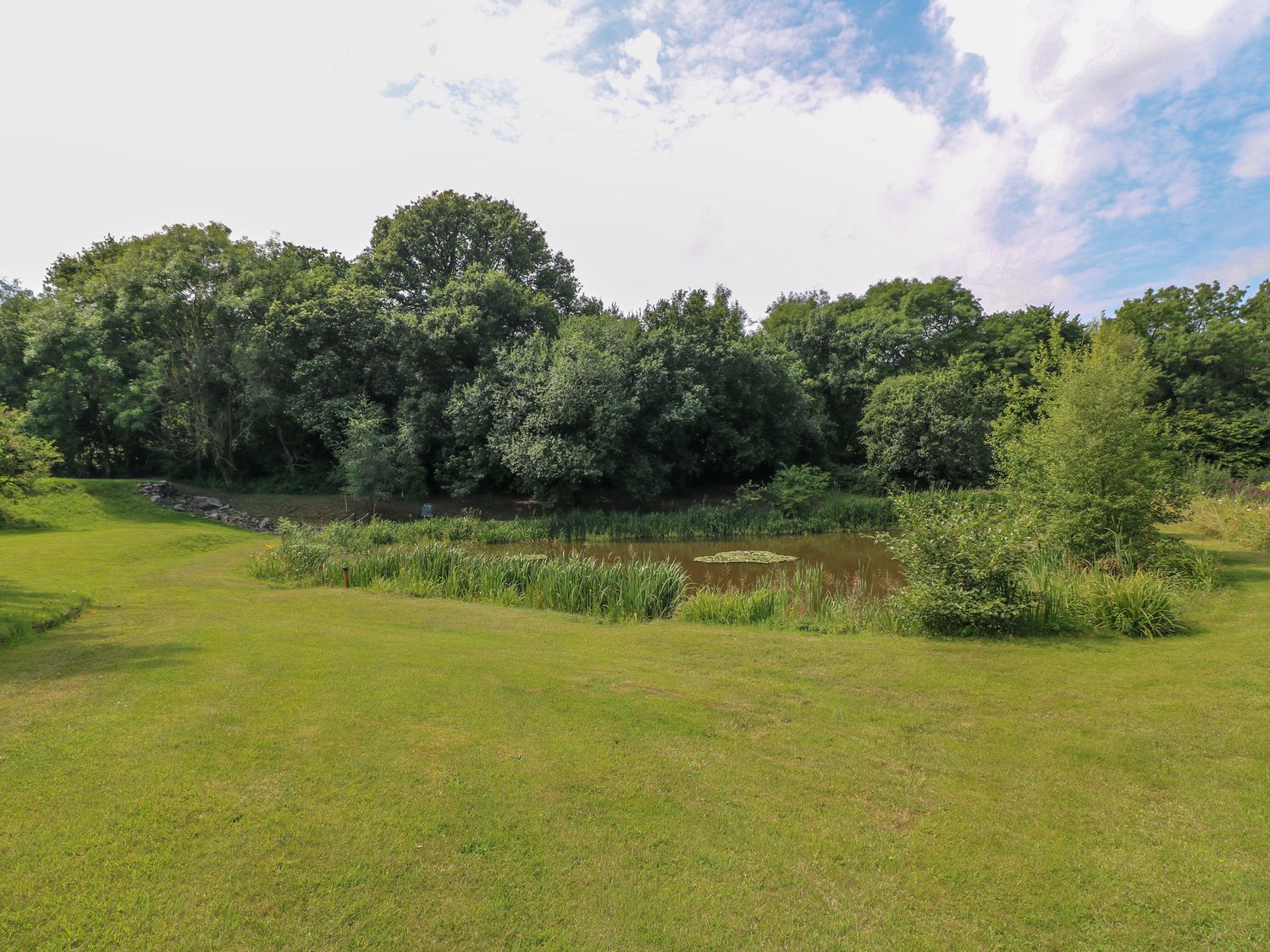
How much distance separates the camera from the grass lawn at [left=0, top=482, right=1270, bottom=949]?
10.8 ft

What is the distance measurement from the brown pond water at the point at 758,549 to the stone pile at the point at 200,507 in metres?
10.8

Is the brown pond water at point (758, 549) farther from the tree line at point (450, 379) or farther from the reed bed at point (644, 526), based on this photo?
the tree line at point (450, 379)

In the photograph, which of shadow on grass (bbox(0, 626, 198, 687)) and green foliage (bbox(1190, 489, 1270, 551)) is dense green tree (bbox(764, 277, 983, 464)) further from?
shadow on grass (bbox(0, 626, 198, 687))

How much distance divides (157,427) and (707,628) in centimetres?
3306

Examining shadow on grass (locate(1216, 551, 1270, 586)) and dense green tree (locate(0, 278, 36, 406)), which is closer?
shadow on grass (locate(1216, 551, 1270, 586))

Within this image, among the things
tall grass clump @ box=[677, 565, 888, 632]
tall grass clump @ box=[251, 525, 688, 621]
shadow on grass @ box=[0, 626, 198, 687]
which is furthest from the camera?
tall grass clump @ box=[251, 525, 688, 621]

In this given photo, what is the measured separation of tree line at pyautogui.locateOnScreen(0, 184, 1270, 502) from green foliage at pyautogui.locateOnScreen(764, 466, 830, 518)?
2385 millimetres

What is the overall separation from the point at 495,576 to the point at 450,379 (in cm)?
2038

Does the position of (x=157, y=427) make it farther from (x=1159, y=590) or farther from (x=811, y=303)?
(x=811, y=303)

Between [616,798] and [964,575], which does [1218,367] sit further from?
[616,798]

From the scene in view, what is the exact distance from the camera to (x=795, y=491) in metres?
28.3

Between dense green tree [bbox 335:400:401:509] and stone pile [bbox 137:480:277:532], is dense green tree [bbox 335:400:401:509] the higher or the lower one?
the higher one

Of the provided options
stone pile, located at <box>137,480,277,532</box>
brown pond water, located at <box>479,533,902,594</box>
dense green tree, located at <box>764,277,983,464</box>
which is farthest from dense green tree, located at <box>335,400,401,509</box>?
dense green tree, located at <box>764,277,983,464</box>

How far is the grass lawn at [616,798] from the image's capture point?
329 centimetres
